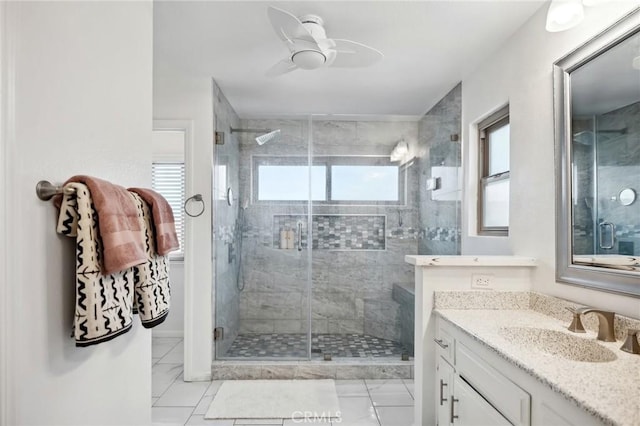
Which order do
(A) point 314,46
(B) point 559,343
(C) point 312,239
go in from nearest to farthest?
1. (B) point 559,343
2. (A) point 314,46
3. (C) point 312,239

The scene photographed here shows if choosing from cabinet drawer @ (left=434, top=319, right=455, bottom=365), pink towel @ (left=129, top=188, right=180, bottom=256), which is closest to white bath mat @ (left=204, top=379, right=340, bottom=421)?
cabinet drawer @ (left=434, top=319, right=455, bottom=365)

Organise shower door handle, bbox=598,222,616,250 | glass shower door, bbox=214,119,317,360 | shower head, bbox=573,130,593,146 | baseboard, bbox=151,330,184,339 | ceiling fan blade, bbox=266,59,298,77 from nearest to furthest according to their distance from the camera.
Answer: shower door handle, bbox=598,222,616,250, shower head, bbox=573,130,593,146, ceiling fan blade, bbox=266,59,298,77, glass shower door, bbox=214,119,317,360, baseboard, bbox=151,330,184,339

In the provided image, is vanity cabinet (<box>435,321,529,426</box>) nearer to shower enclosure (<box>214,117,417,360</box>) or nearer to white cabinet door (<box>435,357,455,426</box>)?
white cabinet door (<box>435,357,455,426</box>)

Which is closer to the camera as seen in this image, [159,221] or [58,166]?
[58,166]

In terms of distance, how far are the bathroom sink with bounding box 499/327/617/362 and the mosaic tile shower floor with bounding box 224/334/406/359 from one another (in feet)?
5.76

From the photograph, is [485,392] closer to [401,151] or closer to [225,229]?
[225,229]

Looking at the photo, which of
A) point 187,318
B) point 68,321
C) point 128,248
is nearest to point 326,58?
point 128,248

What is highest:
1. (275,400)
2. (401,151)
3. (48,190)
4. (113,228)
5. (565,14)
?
(565,14)

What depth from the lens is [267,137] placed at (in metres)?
3.50

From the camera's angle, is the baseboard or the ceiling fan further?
the baseboard

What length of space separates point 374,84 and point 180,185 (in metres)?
2.43

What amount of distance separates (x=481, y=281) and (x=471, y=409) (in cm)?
69

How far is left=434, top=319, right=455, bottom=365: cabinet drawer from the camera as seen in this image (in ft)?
5.64

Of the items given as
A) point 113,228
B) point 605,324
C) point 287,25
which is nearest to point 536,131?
point 605,324
